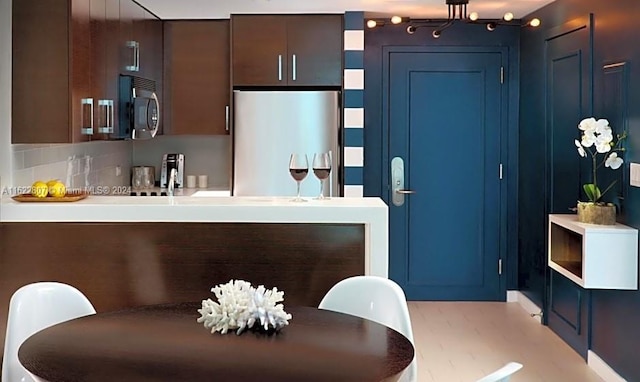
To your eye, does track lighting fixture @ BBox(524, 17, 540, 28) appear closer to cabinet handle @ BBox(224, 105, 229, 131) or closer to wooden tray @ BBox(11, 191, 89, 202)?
cabinet handle @ BBox(224, 105, 229, 131)

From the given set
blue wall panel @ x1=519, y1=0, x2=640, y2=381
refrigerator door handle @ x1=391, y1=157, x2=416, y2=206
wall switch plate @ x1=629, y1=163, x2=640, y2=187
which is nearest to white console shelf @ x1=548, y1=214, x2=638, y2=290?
blue wall panel @ x1=519, y1=0, x2=640, y2=381

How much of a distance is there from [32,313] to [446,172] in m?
4.33

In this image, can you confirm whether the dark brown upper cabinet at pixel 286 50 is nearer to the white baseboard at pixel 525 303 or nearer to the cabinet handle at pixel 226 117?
the cabinet handle at pixel 226 117

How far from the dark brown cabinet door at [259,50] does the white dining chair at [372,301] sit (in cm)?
331

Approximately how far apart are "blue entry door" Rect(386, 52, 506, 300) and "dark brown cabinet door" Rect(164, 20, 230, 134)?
1.35 meters

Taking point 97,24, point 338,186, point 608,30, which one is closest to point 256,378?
point 97,24

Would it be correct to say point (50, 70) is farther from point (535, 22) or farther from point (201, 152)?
point (535, 22)

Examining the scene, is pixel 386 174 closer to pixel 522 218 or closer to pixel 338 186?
pixel 338 186

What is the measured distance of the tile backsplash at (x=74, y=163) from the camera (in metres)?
4.27

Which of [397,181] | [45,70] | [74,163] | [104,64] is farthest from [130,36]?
[397,181]

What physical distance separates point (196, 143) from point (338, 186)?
4.73 ft

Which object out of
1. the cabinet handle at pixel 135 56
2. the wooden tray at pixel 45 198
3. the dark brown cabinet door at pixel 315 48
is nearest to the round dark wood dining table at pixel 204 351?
the wooden tray at pixel 45 198

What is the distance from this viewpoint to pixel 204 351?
2.12 metres

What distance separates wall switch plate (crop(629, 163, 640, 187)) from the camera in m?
4.14
